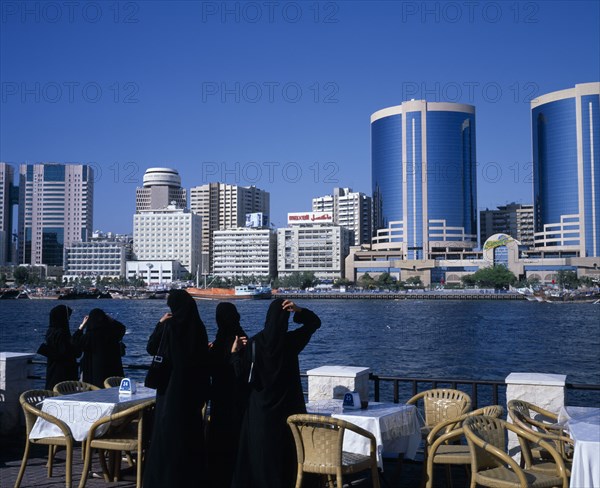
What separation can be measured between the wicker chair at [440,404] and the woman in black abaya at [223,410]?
2262mm

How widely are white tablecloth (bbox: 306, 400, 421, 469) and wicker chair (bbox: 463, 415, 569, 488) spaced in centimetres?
80

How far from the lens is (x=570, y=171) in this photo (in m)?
151

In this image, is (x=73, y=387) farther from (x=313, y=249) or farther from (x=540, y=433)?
(x=313, y=249)

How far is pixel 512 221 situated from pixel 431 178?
127 feet

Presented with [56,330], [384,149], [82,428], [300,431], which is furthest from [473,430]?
[384,149]

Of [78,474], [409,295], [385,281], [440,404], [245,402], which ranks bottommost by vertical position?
[409,295]

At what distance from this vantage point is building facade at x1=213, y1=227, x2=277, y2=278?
174500 millimetres

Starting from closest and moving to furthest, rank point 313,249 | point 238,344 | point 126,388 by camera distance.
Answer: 1. point 238,344
2. point 126,388
3. point 313,249

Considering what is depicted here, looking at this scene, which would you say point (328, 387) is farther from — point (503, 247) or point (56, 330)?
point (503, 247)

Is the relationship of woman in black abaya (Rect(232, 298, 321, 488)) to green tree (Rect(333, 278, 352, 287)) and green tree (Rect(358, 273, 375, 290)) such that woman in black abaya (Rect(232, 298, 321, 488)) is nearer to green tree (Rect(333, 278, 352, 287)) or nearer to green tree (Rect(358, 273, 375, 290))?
green tree (Rect(358, 273, 375, 290))

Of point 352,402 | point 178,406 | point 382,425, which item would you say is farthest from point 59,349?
point 382,425

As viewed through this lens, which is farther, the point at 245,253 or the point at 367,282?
the point at 245,253

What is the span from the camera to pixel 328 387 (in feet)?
25.8

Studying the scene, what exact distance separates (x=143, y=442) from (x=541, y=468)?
359 centimetres
